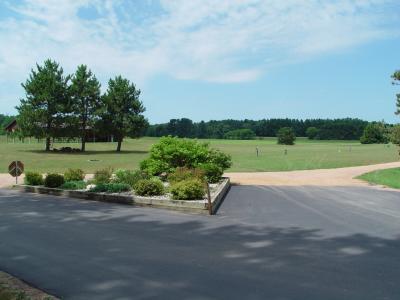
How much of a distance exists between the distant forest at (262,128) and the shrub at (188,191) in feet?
422

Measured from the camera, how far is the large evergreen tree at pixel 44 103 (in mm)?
47375

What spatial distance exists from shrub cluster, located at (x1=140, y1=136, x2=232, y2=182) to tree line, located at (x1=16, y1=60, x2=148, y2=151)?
30.4 meters

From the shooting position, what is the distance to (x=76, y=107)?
5081cm

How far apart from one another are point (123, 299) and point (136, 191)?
9152 millimetres

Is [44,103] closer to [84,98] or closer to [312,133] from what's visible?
[84,98]

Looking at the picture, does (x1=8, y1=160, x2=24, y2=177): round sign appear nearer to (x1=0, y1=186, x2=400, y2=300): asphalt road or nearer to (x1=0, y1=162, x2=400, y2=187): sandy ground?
(x1=0, y1=162, x2=400, y2=187): sandy ground

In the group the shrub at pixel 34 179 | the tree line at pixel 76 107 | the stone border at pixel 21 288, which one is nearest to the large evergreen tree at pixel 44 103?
the tree line at pixel 76 107

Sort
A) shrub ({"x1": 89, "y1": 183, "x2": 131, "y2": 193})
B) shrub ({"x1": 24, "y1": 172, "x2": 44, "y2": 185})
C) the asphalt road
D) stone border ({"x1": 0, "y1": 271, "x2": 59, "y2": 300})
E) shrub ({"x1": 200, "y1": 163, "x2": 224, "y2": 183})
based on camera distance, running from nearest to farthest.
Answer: stone border ({"x1": 0, "y1": 271, "x2": 59, "y2": 300}) < the asphalt road < shrub ({"x1": 89, "y1": 183, "x2": 131, "y2": 193}) < shrub ({"x1": 24, "y1": 172, "x2": 44, "y2": 185}) < shrub ({"x1": 200, "y1": 163, "x2": 224, "y2": 183})

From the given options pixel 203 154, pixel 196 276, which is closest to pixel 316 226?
pixel 196 276

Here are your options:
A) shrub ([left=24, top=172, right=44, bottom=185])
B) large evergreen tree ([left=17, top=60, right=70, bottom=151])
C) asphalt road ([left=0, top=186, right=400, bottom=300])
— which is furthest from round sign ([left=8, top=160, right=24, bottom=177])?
large evergreen tree ([left=17, top=60, right=70, bottom=151])

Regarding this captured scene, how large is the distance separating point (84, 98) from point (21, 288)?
47.9 metres

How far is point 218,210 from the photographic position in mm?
12719

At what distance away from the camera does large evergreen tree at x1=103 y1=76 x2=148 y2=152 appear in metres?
52.7

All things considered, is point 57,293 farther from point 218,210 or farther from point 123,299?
point 218,210
